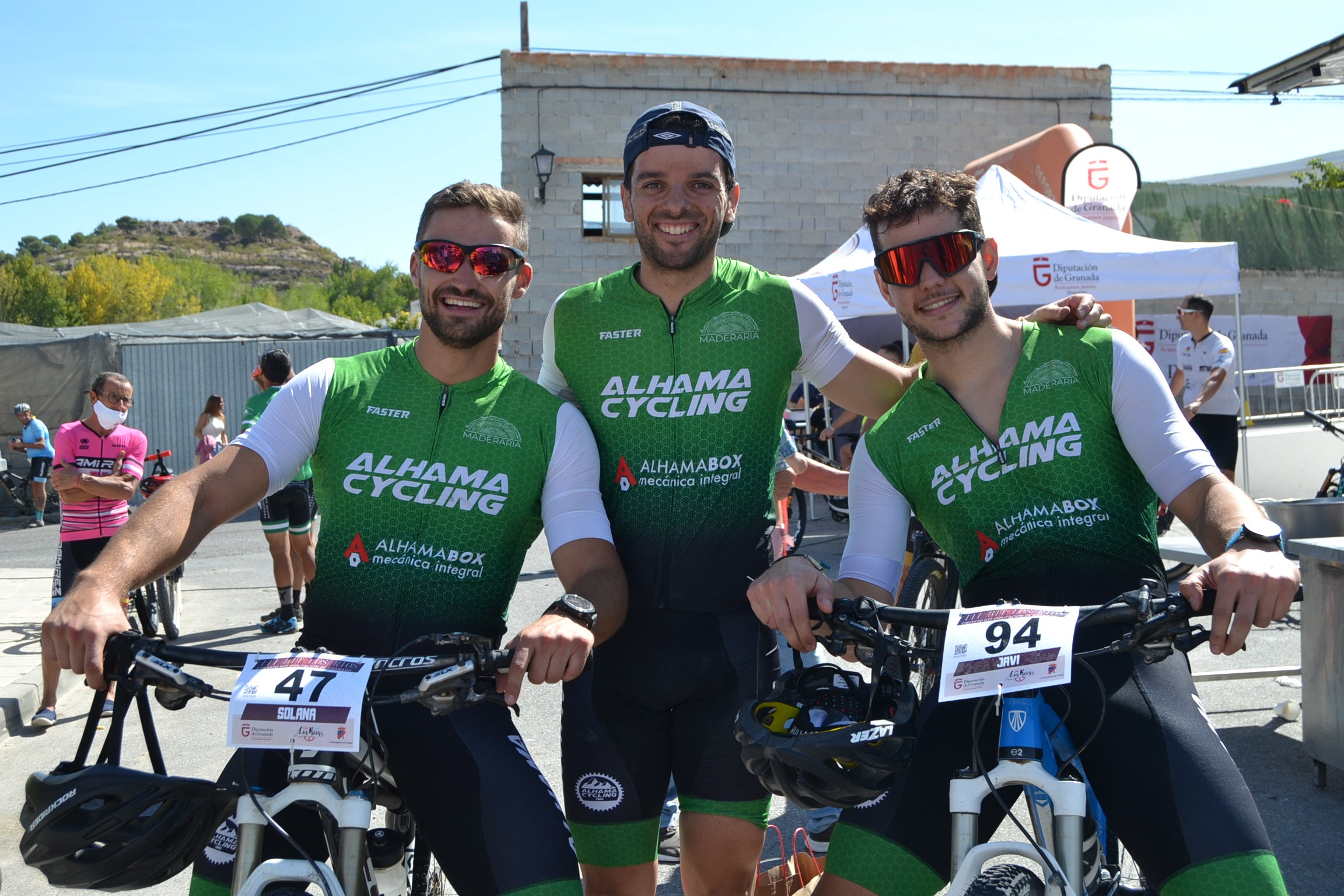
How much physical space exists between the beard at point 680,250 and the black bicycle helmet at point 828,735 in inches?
49.8

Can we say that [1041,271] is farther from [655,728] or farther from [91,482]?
[655,728]

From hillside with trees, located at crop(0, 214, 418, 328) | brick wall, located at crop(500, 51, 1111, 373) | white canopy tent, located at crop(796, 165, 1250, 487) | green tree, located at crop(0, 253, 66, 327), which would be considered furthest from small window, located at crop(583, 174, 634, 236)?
green tree, located at crop(0, 253, 66, 327)

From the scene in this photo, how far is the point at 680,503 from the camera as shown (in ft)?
9.55

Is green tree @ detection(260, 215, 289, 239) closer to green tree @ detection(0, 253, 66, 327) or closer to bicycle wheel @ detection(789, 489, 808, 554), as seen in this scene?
green tree @ detection(0, 253, 66, 327)

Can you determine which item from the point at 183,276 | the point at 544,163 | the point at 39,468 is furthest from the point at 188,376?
the point at 183,276

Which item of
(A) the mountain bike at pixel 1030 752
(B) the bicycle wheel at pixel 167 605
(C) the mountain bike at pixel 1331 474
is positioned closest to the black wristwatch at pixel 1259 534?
(A) the mountain bike at pixel 1030 752

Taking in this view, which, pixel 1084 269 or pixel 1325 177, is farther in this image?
pixel 1325 177

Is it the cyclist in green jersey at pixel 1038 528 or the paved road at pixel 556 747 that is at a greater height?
the cyclist in green jersey at pixel 1038 528

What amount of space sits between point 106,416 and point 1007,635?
7548 millimetres

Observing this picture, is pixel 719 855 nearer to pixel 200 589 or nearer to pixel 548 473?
pixel 548 473

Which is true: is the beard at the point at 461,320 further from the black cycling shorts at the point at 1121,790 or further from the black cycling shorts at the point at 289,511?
the black cycling shorts at the point at 289,511

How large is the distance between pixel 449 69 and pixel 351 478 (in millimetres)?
19594

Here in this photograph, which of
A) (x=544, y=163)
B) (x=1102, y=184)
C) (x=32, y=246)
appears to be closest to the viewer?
(x=1102, y=184)

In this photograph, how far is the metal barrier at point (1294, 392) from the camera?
47.6 feet
